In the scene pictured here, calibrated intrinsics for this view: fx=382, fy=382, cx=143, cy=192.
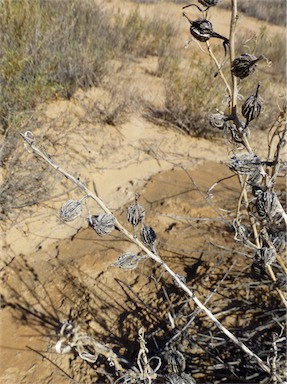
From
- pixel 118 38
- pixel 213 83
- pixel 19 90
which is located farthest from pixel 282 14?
pixel 19 90

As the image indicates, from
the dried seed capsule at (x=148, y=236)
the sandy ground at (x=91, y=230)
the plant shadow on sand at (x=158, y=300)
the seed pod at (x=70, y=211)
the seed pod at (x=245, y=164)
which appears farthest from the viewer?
the sandy ground at (x=91, y=230)

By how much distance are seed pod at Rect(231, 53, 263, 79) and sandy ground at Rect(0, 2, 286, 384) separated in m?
0.99

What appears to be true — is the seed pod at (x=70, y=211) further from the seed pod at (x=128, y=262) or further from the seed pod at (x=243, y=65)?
the seed pod at (x=243, y=65)

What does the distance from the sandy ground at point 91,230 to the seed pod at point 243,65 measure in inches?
38.9

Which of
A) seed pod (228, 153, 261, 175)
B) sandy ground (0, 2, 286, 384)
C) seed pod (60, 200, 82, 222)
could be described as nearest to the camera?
seed pod (228, 153, 261, 175)

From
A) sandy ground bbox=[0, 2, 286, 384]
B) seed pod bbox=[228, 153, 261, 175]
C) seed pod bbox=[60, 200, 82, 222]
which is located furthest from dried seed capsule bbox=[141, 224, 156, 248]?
sandy ground bbox=[0, 2, 286, 384]

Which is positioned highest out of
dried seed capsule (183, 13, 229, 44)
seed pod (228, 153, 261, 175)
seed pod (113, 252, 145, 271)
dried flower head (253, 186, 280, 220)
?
dried seed capsule (183, 13, 229, 44)

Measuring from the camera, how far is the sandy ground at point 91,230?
6.36ft

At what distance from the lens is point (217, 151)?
3.58 m

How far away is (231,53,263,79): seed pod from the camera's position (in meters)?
0.80

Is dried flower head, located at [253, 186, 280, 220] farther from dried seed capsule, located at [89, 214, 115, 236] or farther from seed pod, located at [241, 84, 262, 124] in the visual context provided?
dried seed capsule, located at [89, 214, 115, 236]

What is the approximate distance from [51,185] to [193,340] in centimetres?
161

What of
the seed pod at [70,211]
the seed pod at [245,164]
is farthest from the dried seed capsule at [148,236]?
the seed pod at [245,164]

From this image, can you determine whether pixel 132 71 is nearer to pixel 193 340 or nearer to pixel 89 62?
pixel 89 62
